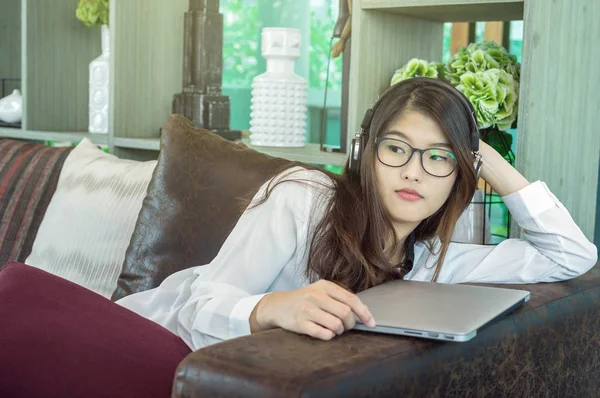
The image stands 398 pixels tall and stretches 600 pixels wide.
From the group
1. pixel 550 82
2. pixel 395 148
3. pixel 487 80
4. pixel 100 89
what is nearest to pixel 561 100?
pixel 550 82

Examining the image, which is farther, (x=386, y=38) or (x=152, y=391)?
(x=386, y=38)

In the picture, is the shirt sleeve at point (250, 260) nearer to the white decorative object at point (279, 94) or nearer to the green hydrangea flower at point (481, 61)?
the green hydrangea flower at point (481, 61)

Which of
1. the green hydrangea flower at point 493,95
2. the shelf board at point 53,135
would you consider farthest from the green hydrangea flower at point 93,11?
the green hydrangea flower at point 493,95

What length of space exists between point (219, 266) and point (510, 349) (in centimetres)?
46

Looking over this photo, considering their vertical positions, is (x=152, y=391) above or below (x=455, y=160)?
below

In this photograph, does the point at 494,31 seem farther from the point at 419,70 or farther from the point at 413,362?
the point at 413,362

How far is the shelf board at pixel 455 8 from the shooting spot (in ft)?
5.86

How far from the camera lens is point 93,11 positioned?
278 cm

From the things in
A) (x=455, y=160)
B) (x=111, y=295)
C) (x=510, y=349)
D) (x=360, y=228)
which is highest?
(x=455, y=160)

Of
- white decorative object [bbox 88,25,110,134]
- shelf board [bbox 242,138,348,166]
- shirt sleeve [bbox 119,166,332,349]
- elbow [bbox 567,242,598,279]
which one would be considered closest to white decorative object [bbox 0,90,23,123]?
white decorative object [bbox 88,25,110,134]

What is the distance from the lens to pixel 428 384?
3.19 ft

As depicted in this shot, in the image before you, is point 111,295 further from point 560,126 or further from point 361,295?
point 560,126

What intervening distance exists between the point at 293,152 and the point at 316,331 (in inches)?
48.8

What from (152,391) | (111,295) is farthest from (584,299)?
(111,295)
